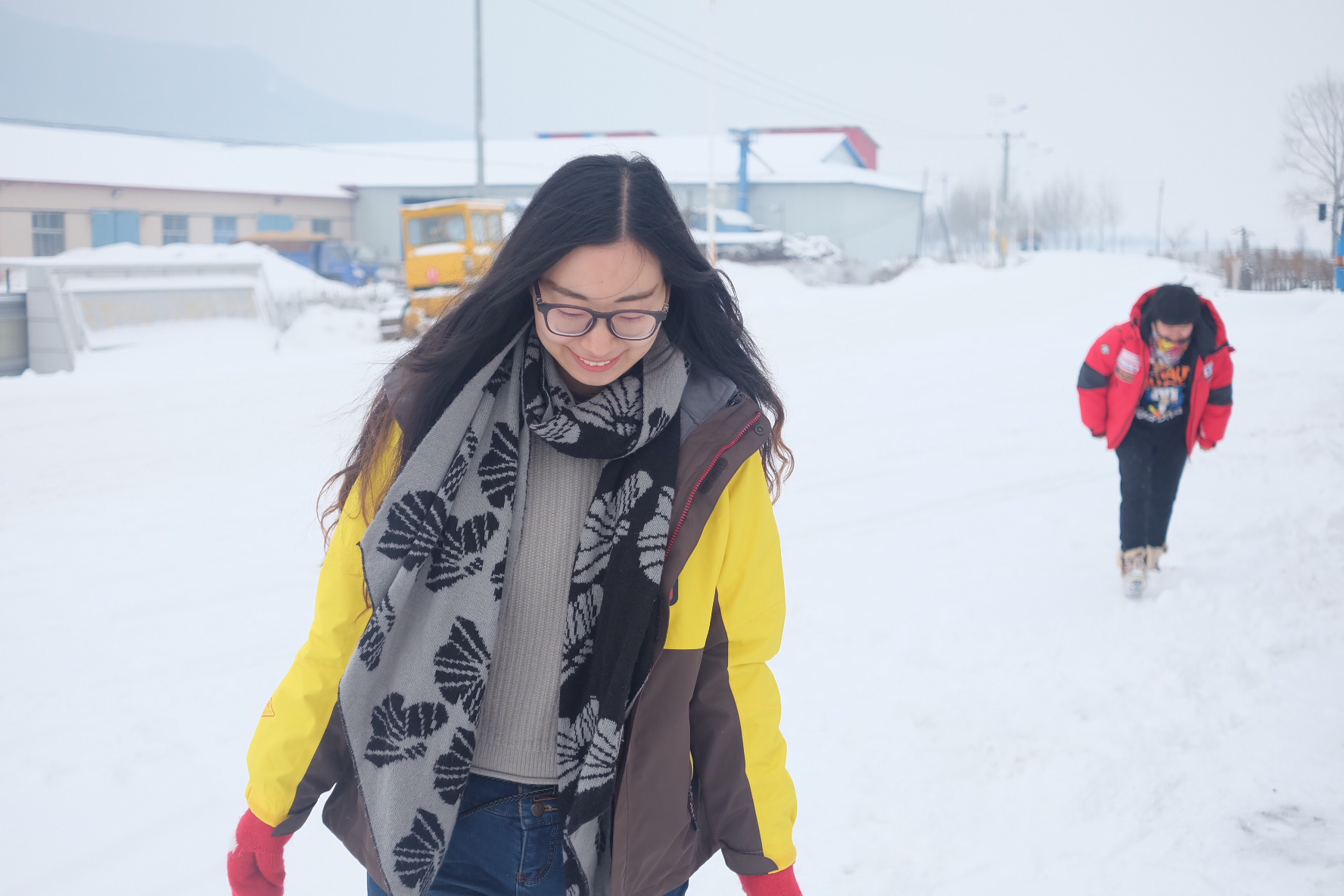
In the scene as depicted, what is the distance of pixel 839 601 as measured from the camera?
16.9ft

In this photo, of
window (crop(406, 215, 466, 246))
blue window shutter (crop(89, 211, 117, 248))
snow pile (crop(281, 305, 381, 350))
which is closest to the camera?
snow pile (crop(281, 305, 381, 350))

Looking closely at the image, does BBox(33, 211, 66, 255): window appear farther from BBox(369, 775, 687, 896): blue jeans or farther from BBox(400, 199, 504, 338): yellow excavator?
BBox(369, 775, 687, 896): blue jeans

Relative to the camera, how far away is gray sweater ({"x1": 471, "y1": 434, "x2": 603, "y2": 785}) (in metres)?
1.65

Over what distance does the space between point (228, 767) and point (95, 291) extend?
36.7ft

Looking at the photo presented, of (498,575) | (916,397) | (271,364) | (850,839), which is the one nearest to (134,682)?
(850,839)

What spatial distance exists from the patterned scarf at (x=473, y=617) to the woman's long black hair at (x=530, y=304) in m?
0.11

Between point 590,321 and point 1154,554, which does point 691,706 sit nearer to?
point 590,321

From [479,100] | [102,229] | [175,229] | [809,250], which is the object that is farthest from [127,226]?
[809,250]

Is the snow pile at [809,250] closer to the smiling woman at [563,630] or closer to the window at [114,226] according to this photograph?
the window at [114,226]

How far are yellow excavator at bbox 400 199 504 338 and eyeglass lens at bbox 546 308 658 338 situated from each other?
15.1 metres

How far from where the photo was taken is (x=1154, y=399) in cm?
515

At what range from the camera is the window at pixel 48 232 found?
101 feet

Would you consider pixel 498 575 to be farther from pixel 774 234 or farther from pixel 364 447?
pixel 774 234

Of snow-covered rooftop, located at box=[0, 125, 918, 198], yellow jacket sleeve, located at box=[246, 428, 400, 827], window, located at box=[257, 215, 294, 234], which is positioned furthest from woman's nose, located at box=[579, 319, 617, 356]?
window, located at box=[257, 215, 294, 234]
